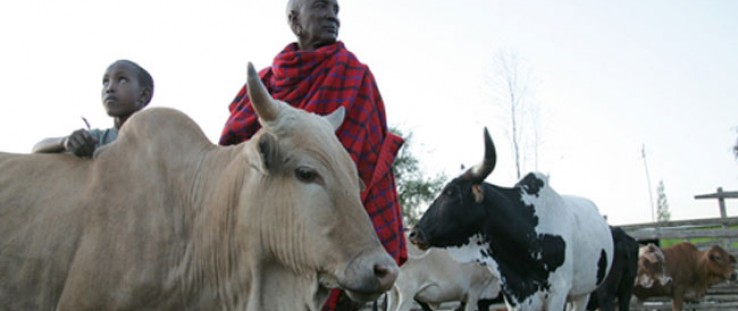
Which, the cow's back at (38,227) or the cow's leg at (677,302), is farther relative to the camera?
the cow's leg at (677,302)

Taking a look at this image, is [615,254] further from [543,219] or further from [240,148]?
[240,148]

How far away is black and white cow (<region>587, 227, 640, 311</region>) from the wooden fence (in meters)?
4.42

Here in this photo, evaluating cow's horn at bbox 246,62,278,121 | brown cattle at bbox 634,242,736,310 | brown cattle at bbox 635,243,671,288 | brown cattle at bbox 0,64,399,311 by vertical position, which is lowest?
brown cattle at bbox 634,242,736,310

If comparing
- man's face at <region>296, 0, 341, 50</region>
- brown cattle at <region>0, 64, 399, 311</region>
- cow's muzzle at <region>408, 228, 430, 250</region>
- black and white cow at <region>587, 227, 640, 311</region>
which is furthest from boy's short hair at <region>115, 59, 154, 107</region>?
black and white cow at <region>587, 227, 640, 311</region>

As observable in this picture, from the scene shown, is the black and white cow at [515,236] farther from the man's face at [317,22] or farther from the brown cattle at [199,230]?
the brown cattle at [199,230]

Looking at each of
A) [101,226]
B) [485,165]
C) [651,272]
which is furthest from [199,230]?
[651,272]

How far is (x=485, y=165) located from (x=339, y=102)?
12.9ft

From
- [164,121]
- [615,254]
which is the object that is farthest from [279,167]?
[615,254]

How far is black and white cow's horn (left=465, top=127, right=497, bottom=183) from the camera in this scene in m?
7.08

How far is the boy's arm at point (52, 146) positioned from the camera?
3.38m

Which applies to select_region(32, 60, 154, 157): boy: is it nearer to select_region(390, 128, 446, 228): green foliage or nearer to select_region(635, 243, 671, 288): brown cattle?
select_region(635, 243, 671, 288): brown cattle

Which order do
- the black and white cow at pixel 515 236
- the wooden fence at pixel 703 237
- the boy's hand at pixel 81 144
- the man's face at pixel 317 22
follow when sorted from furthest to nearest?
the wooden fence at pixel 703 237 < the black and white cow at pixel 515 236 < the man's face at pixel 317 22 < the boy's hand at pixel 81 144

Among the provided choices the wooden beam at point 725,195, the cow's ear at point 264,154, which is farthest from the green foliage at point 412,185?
the cow's ear at point 264,154

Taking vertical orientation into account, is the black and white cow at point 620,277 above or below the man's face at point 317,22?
below
